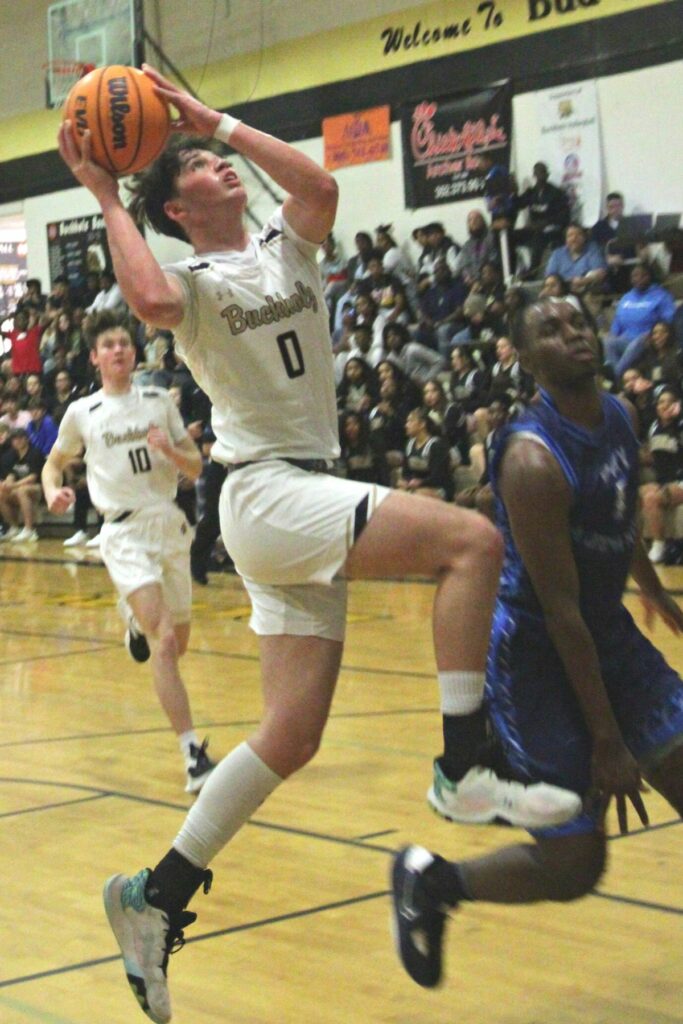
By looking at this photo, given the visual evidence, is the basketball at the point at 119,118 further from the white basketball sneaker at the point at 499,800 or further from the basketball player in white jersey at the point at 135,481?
the basketball player in white jersey at the point at 135,481

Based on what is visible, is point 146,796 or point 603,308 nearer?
point 146,796

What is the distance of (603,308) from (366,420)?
2.48 meters

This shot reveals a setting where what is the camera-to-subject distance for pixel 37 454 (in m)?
17.6

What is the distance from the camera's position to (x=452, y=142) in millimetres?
16781

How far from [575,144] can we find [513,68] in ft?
4.35

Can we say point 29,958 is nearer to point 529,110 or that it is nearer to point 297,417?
point 297,417

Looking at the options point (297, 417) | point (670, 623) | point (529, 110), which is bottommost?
point (670, 623)

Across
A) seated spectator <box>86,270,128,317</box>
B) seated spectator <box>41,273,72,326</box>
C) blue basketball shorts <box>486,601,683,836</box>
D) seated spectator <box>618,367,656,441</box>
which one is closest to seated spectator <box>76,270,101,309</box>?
seated spectator <box>86,270,128,317</box>

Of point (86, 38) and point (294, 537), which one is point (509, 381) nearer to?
point (86, 38)

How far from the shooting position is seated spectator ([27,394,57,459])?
1770 centimetres

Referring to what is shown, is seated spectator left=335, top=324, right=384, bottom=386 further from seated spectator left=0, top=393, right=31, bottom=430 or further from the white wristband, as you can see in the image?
the white wristband

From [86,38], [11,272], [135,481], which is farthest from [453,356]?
[11,272]

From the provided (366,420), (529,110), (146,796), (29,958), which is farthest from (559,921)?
(529,110)

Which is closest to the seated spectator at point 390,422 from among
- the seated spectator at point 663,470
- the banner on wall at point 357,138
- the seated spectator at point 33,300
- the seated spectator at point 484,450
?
the seated spectator at point 484,450
